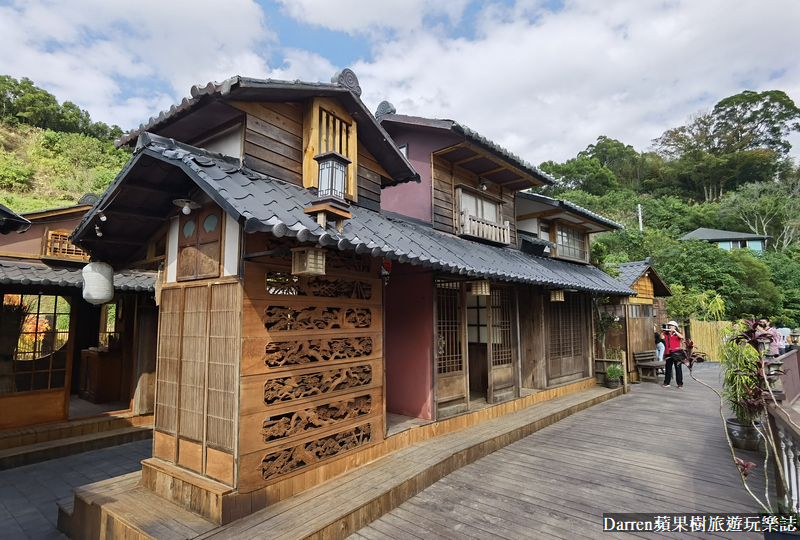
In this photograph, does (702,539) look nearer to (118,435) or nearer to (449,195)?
(449,195)

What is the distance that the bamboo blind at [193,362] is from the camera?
172 inches

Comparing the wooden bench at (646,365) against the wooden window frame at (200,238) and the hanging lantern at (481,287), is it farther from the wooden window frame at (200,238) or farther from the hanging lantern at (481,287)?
the wooden window frame at (200,238)

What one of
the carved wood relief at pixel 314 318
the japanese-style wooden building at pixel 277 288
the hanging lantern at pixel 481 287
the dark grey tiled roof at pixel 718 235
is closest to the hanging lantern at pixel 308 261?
the japanese-style wooden building at pixel 277 288

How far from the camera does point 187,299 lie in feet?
15.4

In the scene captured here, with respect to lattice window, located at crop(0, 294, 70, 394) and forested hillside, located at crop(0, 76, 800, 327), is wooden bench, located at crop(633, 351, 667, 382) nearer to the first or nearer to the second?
forested hillside, located at crop(0, 76, 800, 327)

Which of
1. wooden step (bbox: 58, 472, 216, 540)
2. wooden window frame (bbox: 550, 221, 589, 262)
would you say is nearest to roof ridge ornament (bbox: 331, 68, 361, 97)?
wooden step (bbox: 58, 472, 216, 540)

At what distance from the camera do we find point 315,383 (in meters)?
4.67

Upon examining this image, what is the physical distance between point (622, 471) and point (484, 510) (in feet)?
7.89

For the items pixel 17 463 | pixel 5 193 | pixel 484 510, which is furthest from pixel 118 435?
pixel 5 193

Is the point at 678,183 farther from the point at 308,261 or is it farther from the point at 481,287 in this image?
the point at 308,261

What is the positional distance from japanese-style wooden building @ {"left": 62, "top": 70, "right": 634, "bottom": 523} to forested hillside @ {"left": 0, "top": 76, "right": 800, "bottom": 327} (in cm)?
730

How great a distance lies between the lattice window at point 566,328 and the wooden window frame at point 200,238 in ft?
28.7

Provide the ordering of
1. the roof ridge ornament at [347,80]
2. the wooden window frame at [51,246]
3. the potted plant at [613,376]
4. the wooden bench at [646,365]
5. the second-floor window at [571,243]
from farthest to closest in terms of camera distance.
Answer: the wooden bench at [646,365], the second-floor window at [571,243], the potted plant at [613,376], the wooden window frame at [51,246], the roof ridge ornament at [347,80]

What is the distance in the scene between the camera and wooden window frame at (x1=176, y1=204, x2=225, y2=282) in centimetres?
440
